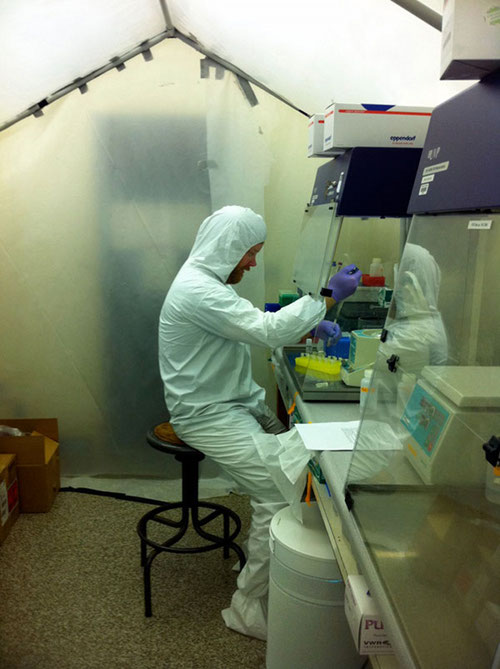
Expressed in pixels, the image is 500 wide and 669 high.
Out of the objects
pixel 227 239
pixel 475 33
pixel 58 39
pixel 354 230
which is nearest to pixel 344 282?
pixel 354 230

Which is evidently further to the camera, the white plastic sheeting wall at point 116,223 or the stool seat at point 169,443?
the white plastic sheeting wall at point 116,223

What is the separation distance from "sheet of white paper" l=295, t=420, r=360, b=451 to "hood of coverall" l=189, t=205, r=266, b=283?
32.5 inches

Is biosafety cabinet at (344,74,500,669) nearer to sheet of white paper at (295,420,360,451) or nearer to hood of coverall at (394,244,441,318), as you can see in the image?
hood of coverall at (394,244,441,318)

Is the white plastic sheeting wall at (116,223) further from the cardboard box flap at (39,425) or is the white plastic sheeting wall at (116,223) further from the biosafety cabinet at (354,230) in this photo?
the biosafety cabinet at (354,230)

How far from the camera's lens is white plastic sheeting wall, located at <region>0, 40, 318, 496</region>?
2.76 meters

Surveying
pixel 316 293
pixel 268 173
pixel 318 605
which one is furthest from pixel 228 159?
pixel 318 605

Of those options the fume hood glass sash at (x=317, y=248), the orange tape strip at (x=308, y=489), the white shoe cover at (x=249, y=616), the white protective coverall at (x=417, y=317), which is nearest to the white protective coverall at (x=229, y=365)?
the white shoe cover at (x=249, y=616)

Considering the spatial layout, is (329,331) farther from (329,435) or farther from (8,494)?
(8,494)

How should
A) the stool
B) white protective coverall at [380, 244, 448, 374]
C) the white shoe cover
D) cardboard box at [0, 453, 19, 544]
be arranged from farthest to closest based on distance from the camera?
cardboard box at [0, 453, 19, 544], the stool, the white shoe cover, white protective coverall at [380, 244, 448, 374]

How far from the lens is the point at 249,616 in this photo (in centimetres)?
199

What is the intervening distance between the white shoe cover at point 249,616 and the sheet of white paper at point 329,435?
0.77 metres

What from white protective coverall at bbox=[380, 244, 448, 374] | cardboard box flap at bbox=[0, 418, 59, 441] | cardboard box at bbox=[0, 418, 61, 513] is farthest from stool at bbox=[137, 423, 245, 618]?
white protective coverall at bbox=[380, 244, 448, 374]

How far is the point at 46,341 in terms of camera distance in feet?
9.77

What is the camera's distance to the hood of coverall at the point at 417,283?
1.18 m
